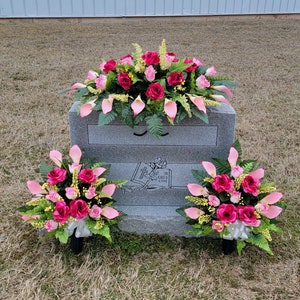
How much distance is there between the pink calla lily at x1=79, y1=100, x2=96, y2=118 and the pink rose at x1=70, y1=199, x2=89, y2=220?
42 cm

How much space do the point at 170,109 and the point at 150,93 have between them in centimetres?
12

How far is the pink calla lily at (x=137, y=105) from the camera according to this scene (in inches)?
74.9

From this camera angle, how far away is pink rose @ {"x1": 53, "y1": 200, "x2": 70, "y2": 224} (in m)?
1.83

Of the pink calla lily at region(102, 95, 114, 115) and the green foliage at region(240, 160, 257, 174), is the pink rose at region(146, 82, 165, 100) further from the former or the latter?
the green foliage at region(240, 160, 257, 174)

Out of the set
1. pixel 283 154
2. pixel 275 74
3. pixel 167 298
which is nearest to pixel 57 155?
pixel 167 298

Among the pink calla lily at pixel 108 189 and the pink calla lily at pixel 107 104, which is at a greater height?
the pink calla lily at pixel 107 104

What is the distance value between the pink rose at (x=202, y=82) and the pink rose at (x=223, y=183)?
0.46 metres

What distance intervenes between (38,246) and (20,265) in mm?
156

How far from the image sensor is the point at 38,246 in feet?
Result: 7.00

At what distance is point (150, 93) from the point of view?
190 cm

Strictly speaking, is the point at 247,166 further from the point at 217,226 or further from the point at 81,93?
the point at 81,93

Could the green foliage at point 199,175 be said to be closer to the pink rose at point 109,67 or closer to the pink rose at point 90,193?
the pink rose at point 90,193

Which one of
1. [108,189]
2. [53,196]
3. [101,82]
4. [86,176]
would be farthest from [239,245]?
[101,82]

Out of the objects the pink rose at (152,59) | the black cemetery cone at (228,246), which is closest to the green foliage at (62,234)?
the black cemetery cone at (228,246)
